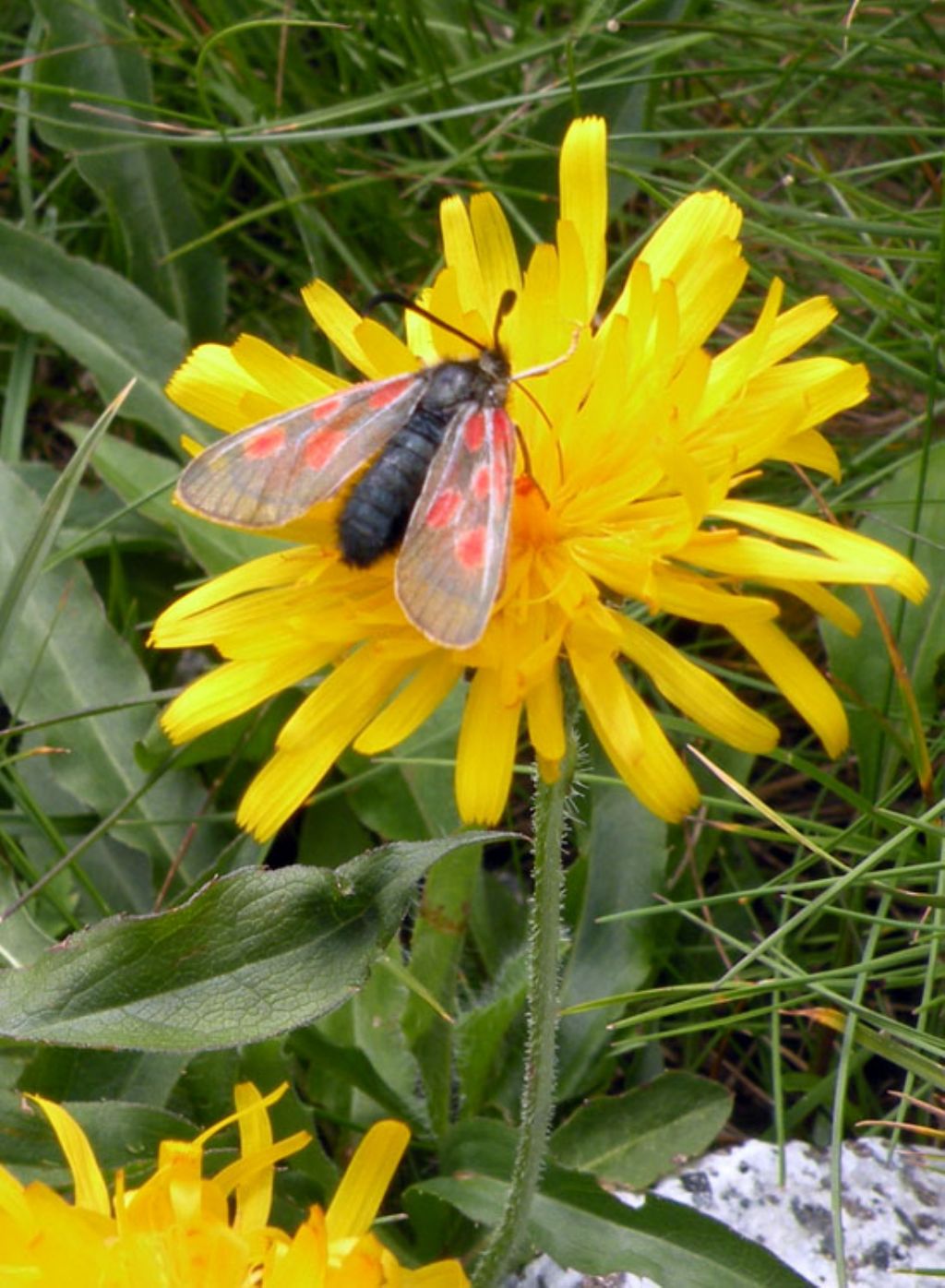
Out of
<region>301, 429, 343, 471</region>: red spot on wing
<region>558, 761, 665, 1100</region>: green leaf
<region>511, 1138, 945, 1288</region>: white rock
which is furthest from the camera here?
<region>558, 761, 665, 1100</region>: green leaf

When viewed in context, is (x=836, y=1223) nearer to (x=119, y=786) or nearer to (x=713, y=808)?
(x=713, y=808)

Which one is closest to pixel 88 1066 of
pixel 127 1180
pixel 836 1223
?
pixel 127 1180

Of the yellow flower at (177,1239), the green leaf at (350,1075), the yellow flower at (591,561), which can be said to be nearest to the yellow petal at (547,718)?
the yellow flower at (591,561)

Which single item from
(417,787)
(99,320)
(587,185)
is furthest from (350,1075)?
(99,320)

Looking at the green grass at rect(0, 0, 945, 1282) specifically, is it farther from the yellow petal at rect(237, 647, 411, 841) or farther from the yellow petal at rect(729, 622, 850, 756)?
the yellow petal at rect(237, 647, 411, 841)

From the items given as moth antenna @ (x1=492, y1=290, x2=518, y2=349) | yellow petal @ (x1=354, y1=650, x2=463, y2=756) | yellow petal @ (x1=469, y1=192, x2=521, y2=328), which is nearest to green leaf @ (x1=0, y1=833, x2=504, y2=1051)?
yellow petal @ (x1=354, y1=650, x2=463, y2=756)
